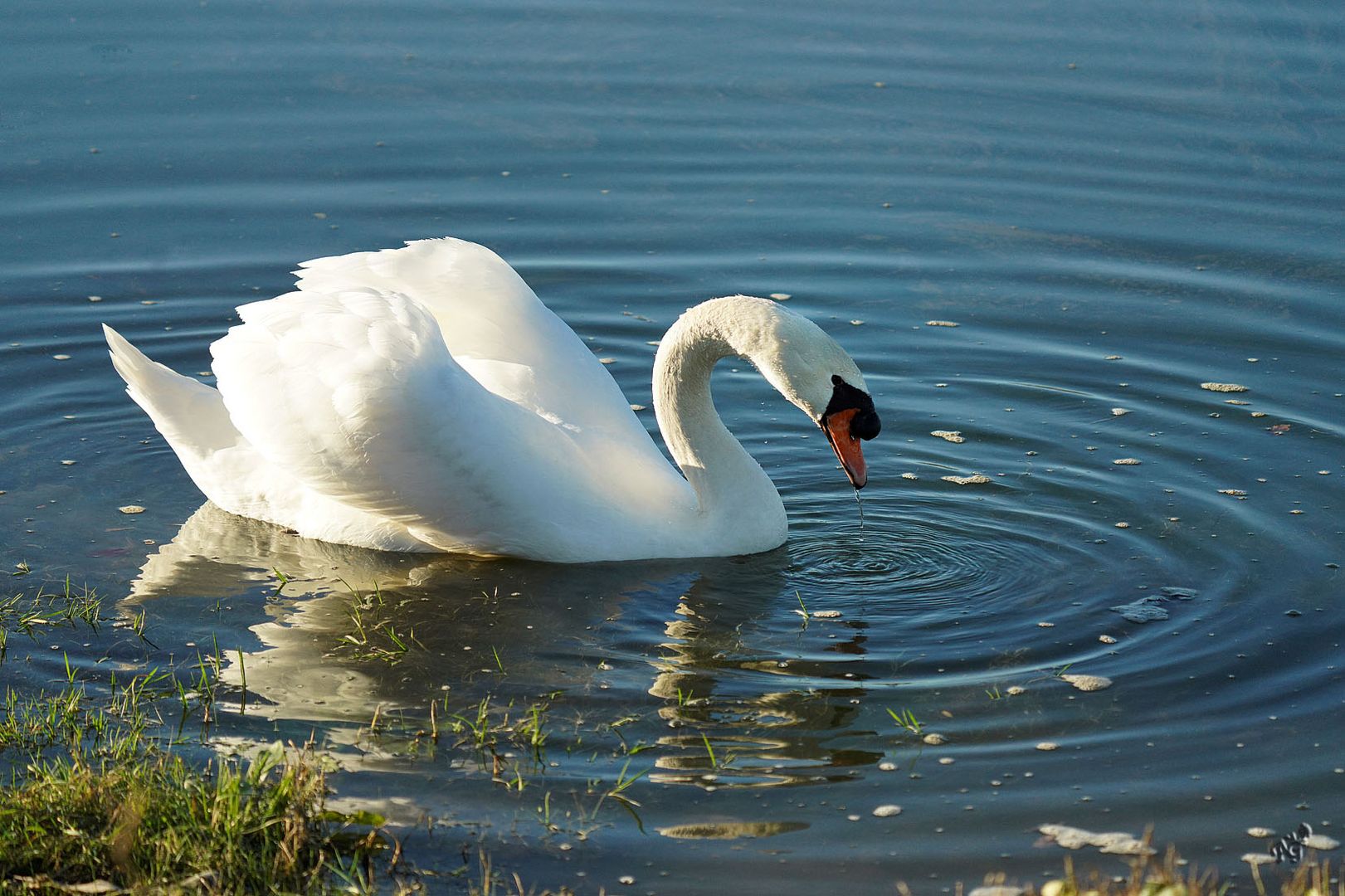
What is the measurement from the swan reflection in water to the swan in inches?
6.4

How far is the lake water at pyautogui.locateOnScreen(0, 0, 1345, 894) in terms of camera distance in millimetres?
5980

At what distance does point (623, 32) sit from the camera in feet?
49.1

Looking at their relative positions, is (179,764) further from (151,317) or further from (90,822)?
(151,317)

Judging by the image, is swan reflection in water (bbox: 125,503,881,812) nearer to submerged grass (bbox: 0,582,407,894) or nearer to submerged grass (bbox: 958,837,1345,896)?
submerged grass (bbox: 0,582,407,894)

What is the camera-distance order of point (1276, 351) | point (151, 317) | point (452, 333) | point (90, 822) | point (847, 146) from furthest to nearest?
point (847, 146)
point (151, 317)
point (1276, 351)
point (452, 333)
point (90, 822)

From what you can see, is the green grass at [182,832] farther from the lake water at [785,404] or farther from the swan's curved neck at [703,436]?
the swan's curved neck at [703,436]

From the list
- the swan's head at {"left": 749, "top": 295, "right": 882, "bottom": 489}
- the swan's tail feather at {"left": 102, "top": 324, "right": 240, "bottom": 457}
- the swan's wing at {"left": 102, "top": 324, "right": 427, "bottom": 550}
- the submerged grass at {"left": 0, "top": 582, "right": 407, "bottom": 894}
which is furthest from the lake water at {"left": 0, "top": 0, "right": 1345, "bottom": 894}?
the swan's head at {"left": 749, "top": 295, "right": 882, "bottom": 489}

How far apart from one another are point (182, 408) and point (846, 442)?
10.3 feet

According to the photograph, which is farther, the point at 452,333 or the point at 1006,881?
the point at 452,333

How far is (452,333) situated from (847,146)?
18.3 feet

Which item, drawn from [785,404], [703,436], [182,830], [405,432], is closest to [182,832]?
[182,830]

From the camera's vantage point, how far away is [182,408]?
838 centimetres

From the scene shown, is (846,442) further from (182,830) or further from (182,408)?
(182,830)

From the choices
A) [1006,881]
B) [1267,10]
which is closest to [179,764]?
[1006,881]
